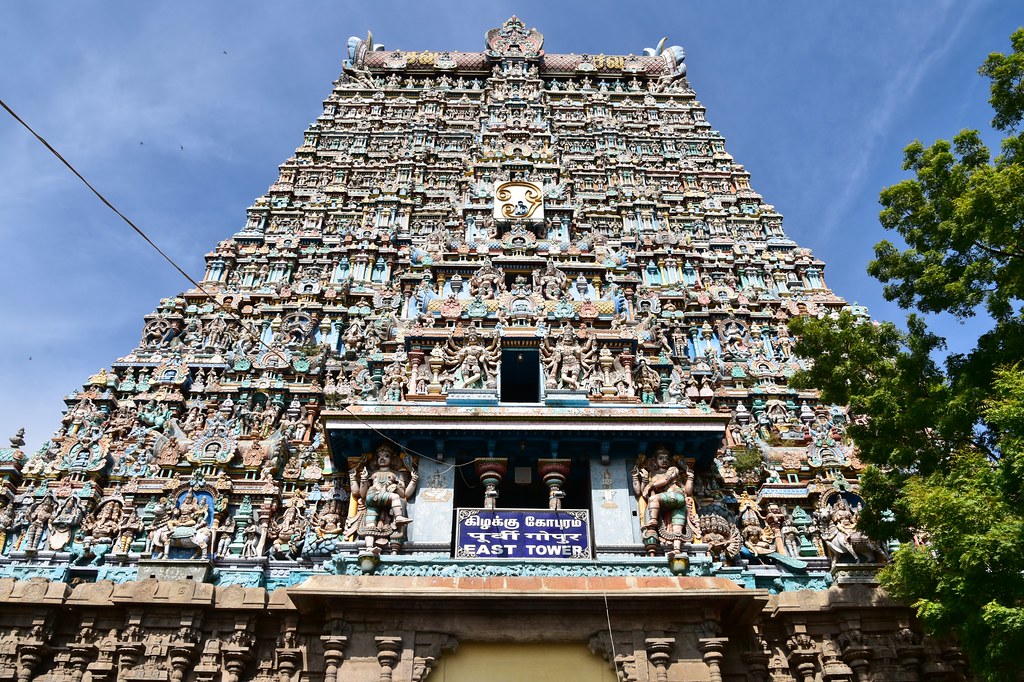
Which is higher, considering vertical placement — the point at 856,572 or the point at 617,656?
the point at 856,572

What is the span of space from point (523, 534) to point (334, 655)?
12.0 feet

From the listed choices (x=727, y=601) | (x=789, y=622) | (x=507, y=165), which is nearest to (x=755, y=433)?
(x=789, y=622)

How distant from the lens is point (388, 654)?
32.9 ft

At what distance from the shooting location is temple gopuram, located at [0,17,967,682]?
34.6 feet

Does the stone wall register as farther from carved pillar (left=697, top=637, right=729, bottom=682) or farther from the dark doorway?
the dark doorway

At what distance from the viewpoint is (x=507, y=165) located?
2314 centimetres

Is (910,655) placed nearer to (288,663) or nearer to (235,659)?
(288,663)

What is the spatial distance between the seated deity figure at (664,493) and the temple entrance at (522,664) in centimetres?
248

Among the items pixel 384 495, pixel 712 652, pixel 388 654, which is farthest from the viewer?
pixel 384 495

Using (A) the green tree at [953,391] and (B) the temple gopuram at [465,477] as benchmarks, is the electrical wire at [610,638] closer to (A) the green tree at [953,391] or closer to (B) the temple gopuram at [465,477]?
(B) the temple gopuram at [465,477]

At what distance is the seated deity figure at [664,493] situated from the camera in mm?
11891

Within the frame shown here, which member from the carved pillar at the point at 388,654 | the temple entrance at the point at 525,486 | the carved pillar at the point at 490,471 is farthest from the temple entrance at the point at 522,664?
the temple entrance at the point at 525,486

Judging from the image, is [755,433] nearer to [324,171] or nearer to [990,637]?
[990,637]

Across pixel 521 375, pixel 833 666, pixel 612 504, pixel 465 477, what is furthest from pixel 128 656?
pixel 833 666
